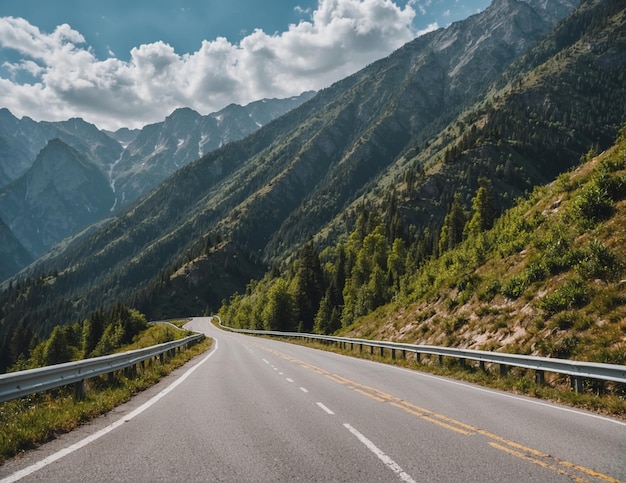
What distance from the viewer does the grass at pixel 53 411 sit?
687 cm

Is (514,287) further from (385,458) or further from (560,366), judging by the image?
(385,458)

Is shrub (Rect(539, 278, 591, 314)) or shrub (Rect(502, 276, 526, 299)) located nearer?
shrub (Rect(539, 278, 591, 314))

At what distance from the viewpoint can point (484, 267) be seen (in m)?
27.6

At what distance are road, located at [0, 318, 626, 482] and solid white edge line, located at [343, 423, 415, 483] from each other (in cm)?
1

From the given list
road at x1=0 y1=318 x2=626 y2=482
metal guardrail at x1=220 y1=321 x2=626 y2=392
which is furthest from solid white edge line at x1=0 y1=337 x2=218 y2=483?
metal guardrail at x1=220 y1=321 x2=626 y2=392

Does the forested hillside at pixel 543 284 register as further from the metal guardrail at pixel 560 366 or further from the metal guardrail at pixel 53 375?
the metal guardrail at pixel 53 375

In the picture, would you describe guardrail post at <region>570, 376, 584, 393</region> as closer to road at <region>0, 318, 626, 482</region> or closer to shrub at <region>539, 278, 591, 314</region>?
road at <region>0, 318, 626, 482</region>

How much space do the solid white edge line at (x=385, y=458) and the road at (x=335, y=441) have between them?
13 millimetres

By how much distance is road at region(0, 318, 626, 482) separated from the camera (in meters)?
5.52

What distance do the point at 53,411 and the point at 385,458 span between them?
6966mm

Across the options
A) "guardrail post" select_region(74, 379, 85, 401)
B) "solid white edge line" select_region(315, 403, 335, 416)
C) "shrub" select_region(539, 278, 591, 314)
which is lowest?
"solid white edge line" select_region(315, 403, 335, 416)

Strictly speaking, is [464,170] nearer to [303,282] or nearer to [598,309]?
[303,282]

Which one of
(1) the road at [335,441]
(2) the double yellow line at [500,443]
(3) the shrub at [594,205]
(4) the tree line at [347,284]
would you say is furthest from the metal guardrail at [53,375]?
(4) the tree line at [347,284]

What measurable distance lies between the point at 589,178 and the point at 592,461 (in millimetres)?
23463
